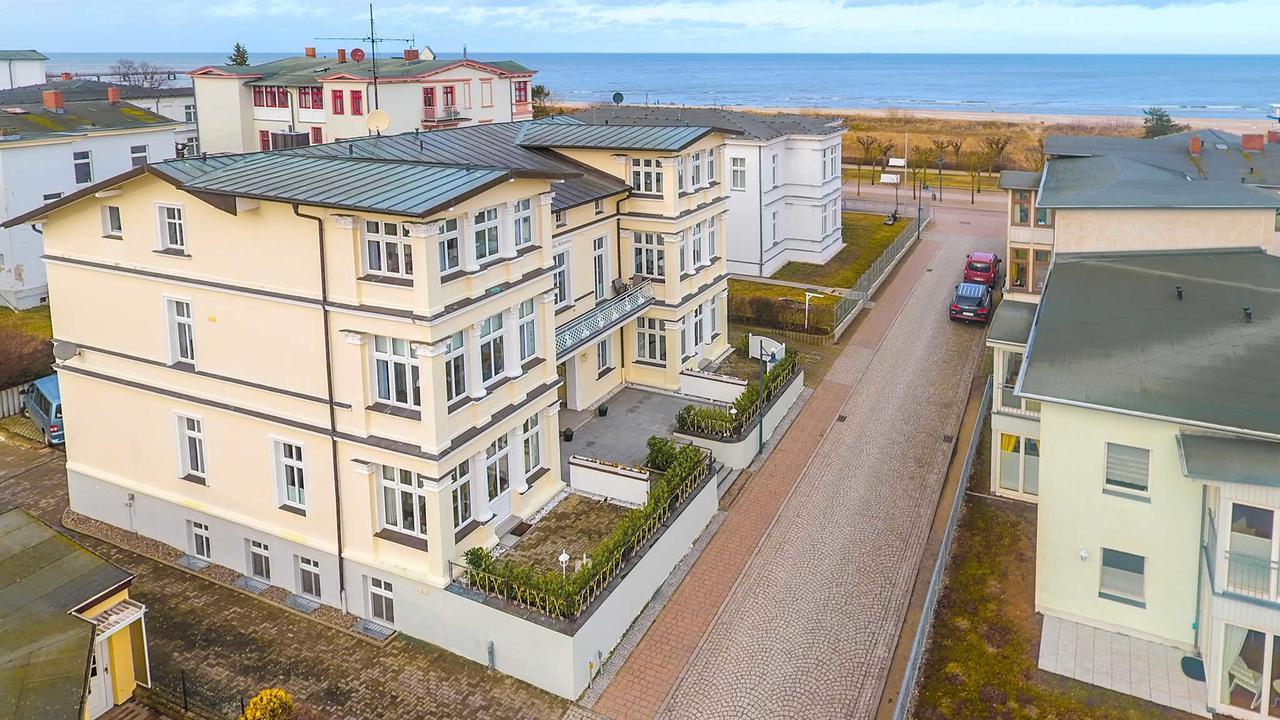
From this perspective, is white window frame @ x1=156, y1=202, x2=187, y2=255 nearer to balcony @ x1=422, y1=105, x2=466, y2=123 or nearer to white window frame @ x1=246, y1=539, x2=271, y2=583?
white window frame @ x1=246, y1=539, x2=271, y2=583

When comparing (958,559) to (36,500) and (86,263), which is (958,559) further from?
(36,500)

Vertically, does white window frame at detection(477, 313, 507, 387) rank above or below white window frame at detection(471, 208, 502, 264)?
below

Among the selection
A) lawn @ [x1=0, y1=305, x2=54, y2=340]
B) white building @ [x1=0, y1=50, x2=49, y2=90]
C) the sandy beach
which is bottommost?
lawn @ [x1=0, y1=305, x2=54, y2=340]

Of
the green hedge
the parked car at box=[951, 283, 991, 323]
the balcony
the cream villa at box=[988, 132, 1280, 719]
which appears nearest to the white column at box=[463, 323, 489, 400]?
the green hedge

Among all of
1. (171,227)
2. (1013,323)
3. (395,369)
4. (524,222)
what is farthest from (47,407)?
(1013,323)

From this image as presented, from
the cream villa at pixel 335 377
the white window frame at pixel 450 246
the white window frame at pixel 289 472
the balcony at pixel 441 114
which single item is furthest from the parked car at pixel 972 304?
the balcony at pixel 441 114

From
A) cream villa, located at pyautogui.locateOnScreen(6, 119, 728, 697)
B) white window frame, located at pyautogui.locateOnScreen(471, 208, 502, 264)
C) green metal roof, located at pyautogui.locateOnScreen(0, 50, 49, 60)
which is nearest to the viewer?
cream villa, located at pyautogui.locateOnScreen(6, 119, 728, 697)

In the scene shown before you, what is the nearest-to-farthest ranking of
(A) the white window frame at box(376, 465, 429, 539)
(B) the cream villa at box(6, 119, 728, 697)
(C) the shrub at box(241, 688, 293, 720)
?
(C) the shrub at box(241, 688, 293, 720)
(B) the cream villa at box(6, 119, 728, 697)
(A) the white window frame at box(376, 465, 429, 539)
